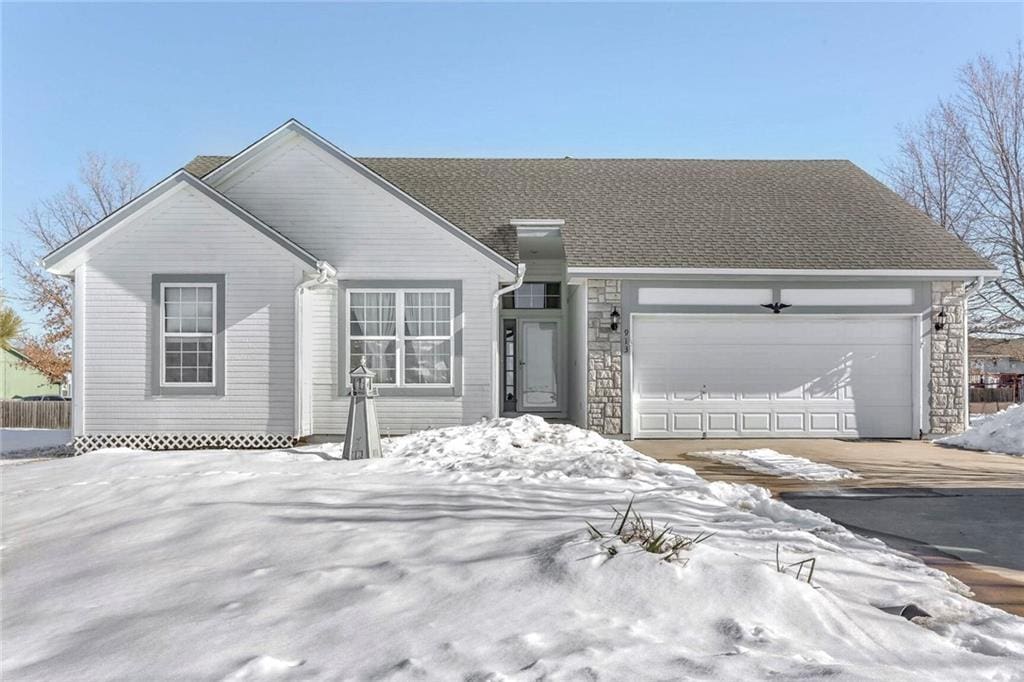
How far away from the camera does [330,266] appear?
11.1 m

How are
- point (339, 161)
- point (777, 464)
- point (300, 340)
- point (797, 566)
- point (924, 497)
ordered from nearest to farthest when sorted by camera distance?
point (797, 566)
point (924, 497)
point (777, 464)
point (300, 340)
point (339, 161)

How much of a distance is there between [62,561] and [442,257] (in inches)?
297

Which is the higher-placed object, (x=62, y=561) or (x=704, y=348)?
(x=704, y=348)

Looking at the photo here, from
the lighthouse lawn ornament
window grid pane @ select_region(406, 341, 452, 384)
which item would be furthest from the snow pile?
the lighthouse lawn ornament

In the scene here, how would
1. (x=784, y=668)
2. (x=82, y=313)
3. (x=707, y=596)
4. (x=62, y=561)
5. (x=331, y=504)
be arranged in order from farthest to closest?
(x=82, y=313) → (x=331, y=504) → (x=62, y=561) → (x=707, y=596) → (x=784, y=668)

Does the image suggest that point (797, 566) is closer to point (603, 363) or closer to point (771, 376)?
point (603, 363)

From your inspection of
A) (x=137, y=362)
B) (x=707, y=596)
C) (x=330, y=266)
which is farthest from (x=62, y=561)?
(x=330, y=266)

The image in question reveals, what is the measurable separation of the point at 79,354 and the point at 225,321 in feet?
7.12

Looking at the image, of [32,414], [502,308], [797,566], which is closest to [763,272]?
[502,308]

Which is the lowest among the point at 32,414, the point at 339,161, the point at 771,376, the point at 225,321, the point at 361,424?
the point at 32,414

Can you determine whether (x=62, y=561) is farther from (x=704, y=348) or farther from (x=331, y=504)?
(x=704, y=348)

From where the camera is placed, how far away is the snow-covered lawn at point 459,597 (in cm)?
290

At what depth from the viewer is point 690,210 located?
1391 cm

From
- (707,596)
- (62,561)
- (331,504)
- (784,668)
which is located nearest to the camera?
(784,668)
